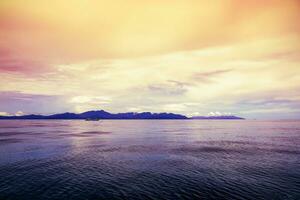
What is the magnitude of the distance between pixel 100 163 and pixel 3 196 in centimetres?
2043

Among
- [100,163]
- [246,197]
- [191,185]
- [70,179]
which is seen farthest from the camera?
[100,163]

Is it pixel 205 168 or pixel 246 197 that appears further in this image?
pixel 205 168

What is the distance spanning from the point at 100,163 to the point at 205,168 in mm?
23030

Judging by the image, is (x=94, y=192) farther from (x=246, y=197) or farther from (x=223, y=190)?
(x=246, y=197)

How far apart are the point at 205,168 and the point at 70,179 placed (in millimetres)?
25999

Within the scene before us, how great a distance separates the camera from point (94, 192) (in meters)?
28.3

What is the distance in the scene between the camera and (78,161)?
47.5 metres

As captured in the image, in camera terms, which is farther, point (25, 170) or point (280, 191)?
point (25, 170)

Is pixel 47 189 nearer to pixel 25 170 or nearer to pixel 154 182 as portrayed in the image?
pixel 25 170

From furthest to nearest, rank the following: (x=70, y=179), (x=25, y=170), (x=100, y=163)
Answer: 1. (x=100, y=163)
2. (x=25, y=170)
3. (x=70, y=179)

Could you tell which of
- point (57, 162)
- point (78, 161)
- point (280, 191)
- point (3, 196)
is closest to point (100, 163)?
point (78, 161)

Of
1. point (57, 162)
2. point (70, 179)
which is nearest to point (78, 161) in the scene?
point (57, 162)

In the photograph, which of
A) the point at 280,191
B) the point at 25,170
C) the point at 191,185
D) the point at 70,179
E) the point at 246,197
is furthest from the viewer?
the point at 25,170

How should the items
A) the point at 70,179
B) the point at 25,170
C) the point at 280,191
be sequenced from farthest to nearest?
the point at 25,170, the point at 70,179, the point at 280,191
